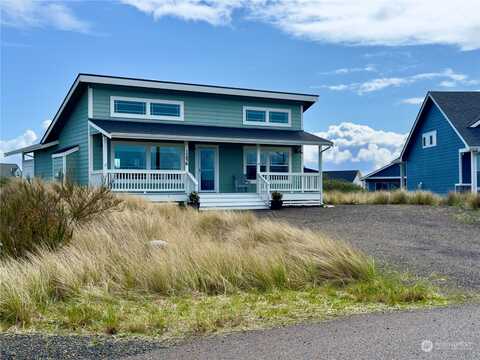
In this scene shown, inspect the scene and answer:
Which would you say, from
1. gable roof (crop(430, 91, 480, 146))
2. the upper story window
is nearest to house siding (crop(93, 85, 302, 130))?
gable roof (crop(430, 91, 480, 146))

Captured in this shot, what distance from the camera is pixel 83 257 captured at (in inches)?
291

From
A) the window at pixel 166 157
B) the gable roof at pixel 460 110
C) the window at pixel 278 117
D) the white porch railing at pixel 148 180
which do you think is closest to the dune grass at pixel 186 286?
the white porch railing at pixel 148 180

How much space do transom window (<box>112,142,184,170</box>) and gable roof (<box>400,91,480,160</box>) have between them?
15427mm

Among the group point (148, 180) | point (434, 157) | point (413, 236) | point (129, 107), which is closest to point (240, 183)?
point (148, 180)

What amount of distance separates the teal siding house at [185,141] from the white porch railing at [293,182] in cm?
4

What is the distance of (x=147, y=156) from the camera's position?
22641 mm

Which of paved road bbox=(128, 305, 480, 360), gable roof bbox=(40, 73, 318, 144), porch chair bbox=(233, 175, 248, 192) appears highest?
gable roof bbox=(40, 73, 318, 144)

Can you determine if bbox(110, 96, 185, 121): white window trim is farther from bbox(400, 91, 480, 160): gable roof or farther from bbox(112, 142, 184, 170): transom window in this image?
bbox(400, 91, 480, 160): gable roof

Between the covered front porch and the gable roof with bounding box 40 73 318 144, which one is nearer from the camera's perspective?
the covered front porch

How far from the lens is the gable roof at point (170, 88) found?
2188 cm

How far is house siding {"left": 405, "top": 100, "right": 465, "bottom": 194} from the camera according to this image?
98.8 feet

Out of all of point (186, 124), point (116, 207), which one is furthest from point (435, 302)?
point (186, 124)

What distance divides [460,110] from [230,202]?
1682 centimetres

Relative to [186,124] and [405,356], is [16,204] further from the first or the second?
[186,124]
